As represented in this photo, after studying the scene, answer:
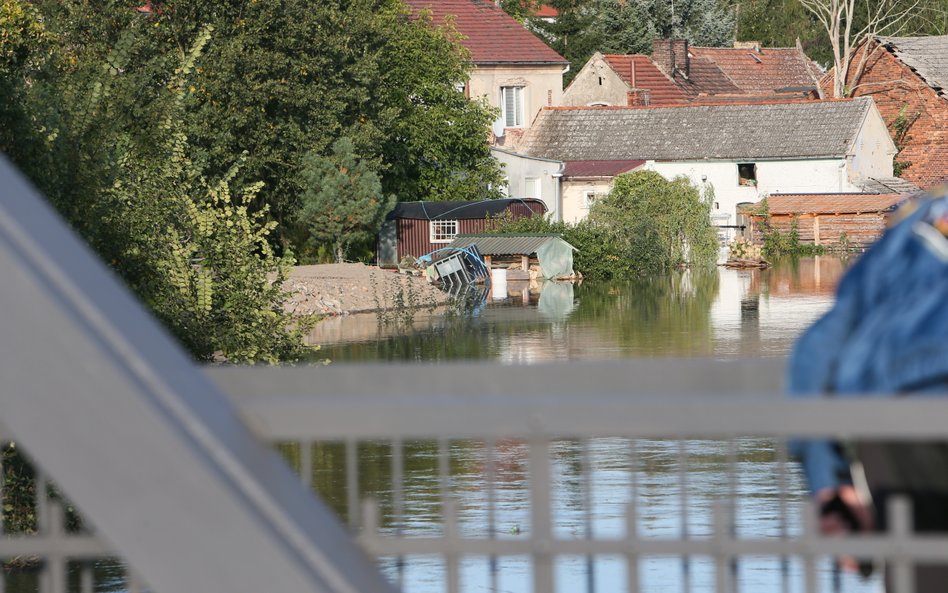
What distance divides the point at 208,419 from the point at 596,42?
7278 centimetres

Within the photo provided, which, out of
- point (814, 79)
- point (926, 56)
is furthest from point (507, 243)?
point (814, 79)

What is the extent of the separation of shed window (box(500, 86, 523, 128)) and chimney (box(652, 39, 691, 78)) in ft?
30.2

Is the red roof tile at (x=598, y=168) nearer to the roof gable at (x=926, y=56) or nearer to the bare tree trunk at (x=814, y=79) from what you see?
the bare tree trunk at (x=814, y=79)

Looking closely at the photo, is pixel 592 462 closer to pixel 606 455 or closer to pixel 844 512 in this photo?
pixel 606 455

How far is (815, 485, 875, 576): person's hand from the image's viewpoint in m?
2.36

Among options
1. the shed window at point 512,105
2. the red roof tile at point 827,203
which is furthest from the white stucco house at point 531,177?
the shed window at point 512,105

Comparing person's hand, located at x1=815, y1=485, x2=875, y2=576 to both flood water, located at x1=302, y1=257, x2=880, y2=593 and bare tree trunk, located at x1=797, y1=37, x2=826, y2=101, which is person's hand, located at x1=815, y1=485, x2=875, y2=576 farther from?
bare tree trunk, located at x1=797, y1=37, x2=826, y2=101

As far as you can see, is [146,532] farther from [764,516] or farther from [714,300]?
[714,300]

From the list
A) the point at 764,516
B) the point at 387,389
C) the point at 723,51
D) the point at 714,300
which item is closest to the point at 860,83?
the point at 723,51

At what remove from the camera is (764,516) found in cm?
1324

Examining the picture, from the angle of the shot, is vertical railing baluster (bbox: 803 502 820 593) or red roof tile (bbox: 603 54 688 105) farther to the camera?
red roof tile (bbox: 603 54 688 105)

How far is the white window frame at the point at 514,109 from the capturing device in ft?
198

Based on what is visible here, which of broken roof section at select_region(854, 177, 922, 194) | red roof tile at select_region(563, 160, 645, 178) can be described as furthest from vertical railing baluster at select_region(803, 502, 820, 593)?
broken roof section at select_region(854, 177, 922, 194)

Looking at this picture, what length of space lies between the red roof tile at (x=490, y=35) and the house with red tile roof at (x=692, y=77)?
2.99 meters
